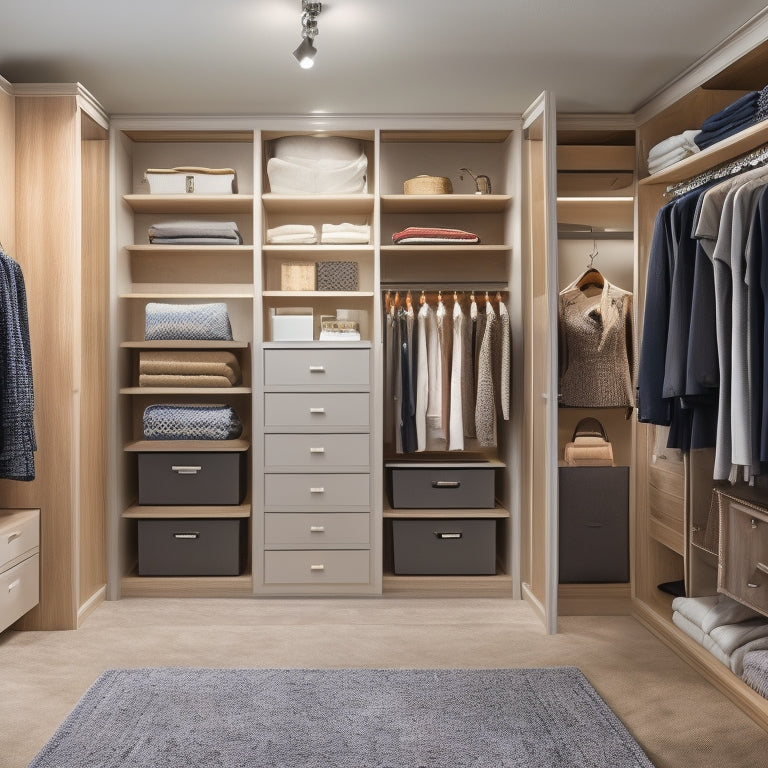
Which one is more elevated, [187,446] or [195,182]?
[195,182]

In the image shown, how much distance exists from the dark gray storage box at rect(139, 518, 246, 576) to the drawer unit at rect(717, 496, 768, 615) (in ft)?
7.62

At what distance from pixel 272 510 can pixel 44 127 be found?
208 cm

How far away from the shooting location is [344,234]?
4.17 metres

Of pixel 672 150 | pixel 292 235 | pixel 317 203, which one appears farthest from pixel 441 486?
pixel 672 150

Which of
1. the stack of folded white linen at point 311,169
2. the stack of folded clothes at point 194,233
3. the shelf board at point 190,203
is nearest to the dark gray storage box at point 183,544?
the stack of folded clothes at point 194,233

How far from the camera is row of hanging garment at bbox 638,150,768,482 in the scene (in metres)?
2.59

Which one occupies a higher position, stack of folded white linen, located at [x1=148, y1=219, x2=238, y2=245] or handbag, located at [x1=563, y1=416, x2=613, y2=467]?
stack of folded white linen, located at [x1=148, y1=219, x2=238, y2=245]

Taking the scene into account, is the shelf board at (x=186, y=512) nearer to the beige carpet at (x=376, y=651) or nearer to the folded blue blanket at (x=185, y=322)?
the beige carpet at (x=376, y=651)

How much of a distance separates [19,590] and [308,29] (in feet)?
8.20

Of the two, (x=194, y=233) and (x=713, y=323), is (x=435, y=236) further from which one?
(x=713, y=323)

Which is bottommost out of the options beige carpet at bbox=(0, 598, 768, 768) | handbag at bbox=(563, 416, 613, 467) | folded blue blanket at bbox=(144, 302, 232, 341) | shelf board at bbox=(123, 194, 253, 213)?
beige carpet at bbox=(0, 598, 768, 768)

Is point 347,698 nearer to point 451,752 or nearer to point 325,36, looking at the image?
point 451,752

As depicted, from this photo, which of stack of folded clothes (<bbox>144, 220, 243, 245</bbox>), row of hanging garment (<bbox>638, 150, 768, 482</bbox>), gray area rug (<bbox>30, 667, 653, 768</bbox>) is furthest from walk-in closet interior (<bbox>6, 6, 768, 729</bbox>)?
gray area rug (<bbox>30, 667, 653, 768</bbox>)

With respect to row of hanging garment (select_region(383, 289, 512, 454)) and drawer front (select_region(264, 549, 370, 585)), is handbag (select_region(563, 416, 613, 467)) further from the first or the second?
drawer front (select_region(264, 549, 370, 585))
